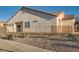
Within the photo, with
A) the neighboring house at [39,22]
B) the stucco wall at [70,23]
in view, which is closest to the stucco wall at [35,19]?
the neighboring house at [39,22]

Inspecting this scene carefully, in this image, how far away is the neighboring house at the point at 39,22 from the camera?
16.5 ft

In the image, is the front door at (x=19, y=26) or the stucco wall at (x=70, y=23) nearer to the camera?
the stucco wall at (x=70, y=23)

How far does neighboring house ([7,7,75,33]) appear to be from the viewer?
5042 mm

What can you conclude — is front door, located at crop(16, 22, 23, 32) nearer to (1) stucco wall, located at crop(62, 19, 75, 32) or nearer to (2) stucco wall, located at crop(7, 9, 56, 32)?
(2) stucco wall, located at crop(7, 9, 56, 32)

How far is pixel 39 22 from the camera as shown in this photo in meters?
5.18

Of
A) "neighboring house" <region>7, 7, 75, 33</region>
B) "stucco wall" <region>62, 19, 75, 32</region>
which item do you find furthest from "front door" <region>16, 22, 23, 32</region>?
"stucco wall" <region>62, 19, 75, 32</region>

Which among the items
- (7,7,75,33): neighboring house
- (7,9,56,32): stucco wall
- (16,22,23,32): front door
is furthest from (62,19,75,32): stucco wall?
(16,22,23,32): front door

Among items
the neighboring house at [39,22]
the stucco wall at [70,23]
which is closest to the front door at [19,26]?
the neighboring house at [39,22]

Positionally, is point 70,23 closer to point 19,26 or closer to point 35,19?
point 35,19

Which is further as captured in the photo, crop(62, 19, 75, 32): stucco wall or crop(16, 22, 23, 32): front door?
crop(16, 22, 23, 32): front door

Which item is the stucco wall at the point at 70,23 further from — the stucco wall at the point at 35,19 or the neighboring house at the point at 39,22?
the stucco wall at the point at 35,19

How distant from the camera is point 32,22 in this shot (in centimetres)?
519

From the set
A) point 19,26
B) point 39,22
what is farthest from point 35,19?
point 19,26

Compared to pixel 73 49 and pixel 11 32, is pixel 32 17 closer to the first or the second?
pixel 11 32
